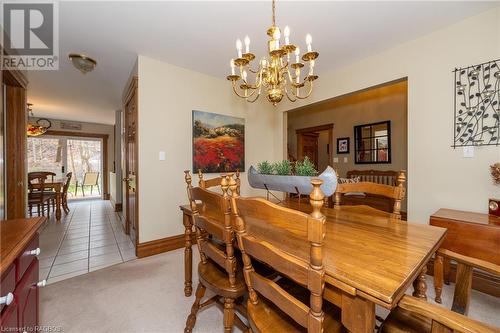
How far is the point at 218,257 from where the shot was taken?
1205mm

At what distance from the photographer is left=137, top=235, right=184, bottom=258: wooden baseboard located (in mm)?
2627

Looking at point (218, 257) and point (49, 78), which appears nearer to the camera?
point (218, 257)

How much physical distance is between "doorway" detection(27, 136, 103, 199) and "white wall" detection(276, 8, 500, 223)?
792cm

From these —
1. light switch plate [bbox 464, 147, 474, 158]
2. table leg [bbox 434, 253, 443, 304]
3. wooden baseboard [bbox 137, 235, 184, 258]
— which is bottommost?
wooden baseboard [bbox 137, 235, 184, 258]

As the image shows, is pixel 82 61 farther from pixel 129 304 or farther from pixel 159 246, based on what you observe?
pixel 129 304

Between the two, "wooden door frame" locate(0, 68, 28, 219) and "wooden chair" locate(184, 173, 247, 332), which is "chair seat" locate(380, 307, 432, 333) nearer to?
"wooden chair" locate(184, 173, 247, 332)

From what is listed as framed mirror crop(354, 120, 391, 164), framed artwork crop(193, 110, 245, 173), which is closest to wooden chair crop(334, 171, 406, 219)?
framed artwork crop(193, 110, 245, 173)

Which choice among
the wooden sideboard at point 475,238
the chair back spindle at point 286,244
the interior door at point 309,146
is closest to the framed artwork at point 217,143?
the chair back spindle at point 286,244

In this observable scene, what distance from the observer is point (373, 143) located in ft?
15.6

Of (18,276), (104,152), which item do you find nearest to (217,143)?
(18,276)

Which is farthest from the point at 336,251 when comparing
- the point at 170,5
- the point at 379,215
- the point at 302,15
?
the point at 170,5

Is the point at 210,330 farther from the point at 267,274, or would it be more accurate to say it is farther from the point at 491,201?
the point at 491,201

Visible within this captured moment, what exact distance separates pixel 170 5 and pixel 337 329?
8.09 feet

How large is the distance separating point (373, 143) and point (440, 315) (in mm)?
4654
